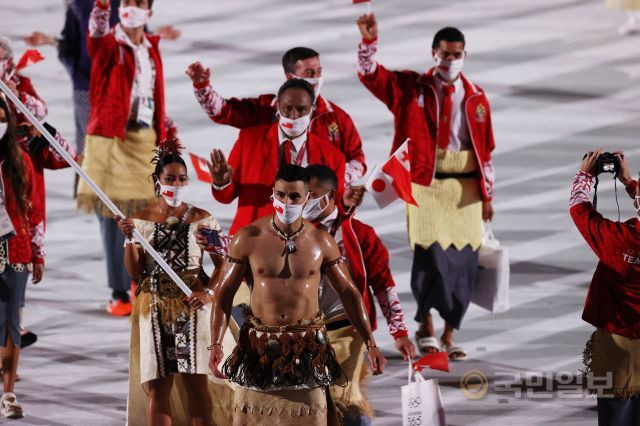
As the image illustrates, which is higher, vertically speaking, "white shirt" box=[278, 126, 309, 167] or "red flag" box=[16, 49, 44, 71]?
"red flag" box=[16, 49, 44, 71]

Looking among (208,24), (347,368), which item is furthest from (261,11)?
(347,368)

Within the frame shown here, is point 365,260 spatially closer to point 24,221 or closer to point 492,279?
point 24,221

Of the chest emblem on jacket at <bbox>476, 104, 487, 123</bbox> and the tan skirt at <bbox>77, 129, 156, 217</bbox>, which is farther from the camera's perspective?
the tan skirt at <bbox>77, 129, 156, 217</bbox>

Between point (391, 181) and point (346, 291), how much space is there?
3.53 ft

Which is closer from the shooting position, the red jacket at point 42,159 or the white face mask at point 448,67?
the red jacket at point 42,159

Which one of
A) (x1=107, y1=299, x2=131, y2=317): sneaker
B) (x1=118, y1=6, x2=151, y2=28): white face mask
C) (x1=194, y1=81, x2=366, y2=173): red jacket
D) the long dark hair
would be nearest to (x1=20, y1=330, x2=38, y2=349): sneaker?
(x1=107, y1=299, x2=131, y2=317): sneaker

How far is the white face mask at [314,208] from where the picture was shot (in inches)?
289

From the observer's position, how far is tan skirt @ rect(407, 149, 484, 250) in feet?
30.9

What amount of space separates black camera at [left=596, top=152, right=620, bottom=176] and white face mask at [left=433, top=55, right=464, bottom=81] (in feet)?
7.16

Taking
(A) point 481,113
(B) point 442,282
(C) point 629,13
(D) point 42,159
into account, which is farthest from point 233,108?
(C) point 629,13

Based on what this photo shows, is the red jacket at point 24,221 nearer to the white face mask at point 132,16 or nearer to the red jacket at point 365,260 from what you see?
the white face mask at point 132,16

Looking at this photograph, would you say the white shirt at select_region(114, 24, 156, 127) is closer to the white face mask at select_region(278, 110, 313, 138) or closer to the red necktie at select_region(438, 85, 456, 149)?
the red necktie at select_region(438, 85, 456, 149)

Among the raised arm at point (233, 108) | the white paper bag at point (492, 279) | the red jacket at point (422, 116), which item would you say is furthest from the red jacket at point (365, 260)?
the white paper bag at point (492, 279)

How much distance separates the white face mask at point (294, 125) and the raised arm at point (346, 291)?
4.67ft
